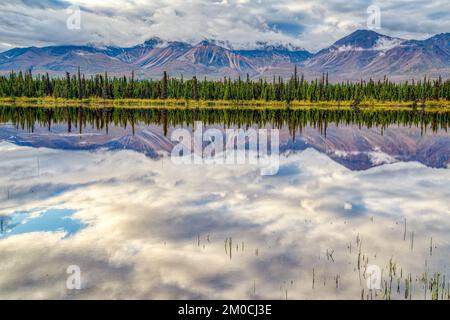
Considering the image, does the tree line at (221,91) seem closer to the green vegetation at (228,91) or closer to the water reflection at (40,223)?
the green vegetation at (228,91)

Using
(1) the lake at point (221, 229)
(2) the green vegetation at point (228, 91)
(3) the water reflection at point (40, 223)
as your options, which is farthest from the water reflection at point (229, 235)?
(2) the green vegetation at point (228, 91)

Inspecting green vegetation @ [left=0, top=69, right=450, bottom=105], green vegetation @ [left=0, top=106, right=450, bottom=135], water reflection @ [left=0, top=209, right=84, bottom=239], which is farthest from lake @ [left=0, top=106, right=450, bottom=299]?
green vegetation @ [left=0, top=69, right=450, bottom=105]

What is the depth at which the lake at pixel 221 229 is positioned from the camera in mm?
12602

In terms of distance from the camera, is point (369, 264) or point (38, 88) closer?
point (369, 264)

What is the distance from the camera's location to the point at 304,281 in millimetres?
12883

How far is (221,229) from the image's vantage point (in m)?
17.4

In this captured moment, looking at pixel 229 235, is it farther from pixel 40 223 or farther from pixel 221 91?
pixel 221 91

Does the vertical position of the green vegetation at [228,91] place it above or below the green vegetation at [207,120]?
above

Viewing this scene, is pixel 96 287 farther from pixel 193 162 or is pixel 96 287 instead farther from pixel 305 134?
pixel 305 134

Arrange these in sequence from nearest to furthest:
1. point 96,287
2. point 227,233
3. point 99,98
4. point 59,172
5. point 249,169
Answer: point 96,287
point 227,233
point 59,172
point 249,169
point 99,98

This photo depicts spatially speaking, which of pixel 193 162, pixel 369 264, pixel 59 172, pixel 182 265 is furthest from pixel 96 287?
pixel 193 162

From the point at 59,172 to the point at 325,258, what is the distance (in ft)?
62.7

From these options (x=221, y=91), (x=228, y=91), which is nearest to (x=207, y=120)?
(x=228, y=91)

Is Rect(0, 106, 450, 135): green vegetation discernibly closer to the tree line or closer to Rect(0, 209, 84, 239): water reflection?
Rect(0, 209, 84, 239): water reflection
